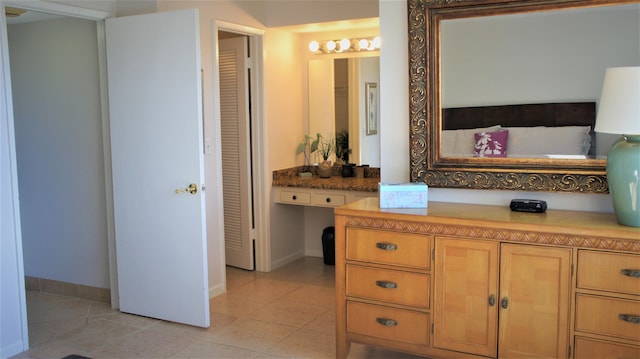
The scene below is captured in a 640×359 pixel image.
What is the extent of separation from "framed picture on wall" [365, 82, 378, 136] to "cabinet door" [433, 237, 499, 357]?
2.43 m

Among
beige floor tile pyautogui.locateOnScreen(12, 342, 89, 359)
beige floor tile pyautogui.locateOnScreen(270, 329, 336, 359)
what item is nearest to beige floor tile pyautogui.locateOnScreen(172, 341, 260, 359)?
beige floor tile pyautogui.locateOnScreen(270, 329, 336, 359)

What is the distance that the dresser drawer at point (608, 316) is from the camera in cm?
251

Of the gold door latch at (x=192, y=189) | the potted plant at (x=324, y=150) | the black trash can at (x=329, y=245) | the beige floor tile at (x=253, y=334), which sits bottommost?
the beige floor tile at (x=253, y=334)

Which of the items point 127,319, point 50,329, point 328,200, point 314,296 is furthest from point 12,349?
point 328,200

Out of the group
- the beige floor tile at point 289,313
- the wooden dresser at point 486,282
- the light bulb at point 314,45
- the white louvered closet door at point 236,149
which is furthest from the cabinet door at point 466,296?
the light bulb at point 314,45

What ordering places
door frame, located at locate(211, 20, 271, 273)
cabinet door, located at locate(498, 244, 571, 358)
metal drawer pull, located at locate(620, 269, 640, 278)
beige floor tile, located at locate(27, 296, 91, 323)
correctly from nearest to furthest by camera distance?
1. metal drawer pull, located at locate(620, 269, 640, 278)
2. cabinet door, located at locate(498, 244, 571, 358)
3. beige floor tile, located at locate(27, 296, 91, 323)
4. door frame, located at locate(211, 20, 271, 273)

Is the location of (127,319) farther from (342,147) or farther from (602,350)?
(602,350)

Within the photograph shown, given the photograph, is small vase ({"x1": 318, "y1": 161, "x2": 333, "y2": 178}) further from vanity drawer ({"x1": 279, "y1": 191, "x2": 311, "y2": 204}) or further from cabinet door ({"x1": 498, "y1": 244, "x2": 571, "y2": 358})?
cabinet door ({"x1": 498, "y1": 244, "x2": 571, "y2": 358})

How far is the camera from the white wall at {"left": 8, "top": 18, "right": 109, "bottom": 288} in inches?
167

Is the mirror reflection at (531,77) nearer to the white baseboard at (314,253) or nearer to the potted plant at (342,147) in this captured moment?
the potted plant at (342,147)

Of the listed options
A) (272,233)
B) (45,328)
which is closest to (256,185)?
(272,233)

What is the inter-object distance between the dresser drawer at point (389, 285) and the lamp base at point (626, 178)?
0.96 meters

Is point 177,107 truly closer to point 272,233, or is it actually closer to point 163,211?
point 163,211

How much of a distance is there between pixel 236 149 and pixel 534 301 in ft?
10.2
